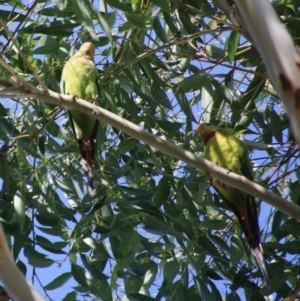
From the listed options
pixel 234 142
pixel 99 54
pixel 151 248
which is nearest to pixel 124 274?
pixel 151 248

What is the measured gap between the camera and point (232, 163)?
3.20 metres

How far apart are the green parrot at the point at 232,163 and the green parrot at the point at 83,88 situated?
1.85 feet

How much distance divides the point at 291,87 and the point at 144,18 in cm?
100

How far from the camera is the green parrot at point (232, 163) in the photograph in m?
3.07

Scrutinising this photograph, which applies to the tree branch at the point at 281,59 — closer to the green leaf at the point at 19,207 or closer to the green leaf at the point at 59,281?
the green leaf at the point at 19,207

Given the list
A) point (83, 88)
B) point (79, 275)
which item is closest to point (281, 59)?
point (79, 275)

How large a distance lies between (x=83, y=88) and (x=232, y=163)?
2.74 feet

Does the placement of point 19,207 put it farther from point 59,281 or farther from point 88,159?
point 59,281

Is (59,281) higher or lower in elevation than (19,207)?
lower

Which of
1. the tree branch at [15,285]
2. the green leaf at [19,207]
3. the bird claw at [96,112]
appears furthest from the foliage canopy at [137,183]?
the tree branch at [15,285]

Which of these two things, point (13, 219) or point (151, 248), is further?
point (13, 219)

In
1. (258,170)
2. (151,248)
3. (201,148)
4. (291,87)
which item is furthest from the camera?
(258,170)

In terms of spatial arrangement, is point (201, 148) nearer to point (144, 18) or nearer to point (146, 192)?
point (146, 192)

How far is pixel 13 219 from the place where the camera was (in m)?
3.25
